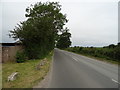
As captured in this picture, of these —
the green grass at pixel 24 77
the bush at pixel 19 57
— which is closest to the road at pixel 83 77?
the green grass at pixel 24 77

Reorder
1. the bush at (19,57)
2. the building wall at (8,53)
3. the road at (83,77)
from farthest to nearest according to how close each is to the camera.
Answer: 1. the bush at (19,57)
2. the building wall at (8,53)
3. the road at (83,77)

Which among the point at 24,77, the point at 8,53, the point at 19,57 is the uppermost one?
the point at 8,53

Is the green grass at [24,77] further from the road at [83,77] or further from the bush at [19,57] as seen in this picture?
the bush at [19,57]

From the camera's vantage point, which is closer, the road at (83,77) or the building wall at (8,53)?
the road at (83,77)

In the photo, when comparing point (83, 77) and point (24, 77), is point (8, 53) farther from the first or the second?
point (83, 77)

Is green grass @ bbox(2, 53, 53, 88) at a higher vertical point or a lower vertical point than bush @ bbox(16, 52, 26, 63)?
lower

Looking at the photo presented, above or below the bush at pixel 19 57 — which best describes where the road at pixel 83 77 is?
below

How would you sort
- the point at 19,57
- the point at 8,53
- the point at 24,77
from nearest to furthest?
the point at 24,77, the point at 8,53, the point at 19,57

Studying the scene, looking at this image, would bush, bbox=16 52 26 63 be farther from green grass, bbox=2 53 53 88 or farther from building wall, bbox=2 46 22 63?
green grass, bbox=2 53 53 88

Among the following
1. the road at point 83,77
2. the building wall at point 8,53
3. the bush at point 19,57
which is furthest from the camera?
the bush at point 19,57

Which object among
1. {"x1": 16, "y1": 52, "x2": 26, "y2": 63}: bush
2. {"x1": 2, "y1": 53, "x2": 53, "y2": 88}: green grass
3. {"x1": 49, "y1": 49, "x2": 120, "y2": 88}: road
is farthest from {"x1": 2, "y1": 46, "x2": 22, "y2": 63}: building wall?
{"x1": 49, "y1": 49, "x2": 120, "y2": 88}: road

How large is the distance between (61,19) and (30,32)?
1442cm

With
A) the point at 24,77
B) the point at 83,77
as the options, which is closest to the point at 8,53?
the point at 24,77

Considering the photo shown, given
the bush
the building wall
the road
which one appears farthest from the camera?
the bush
